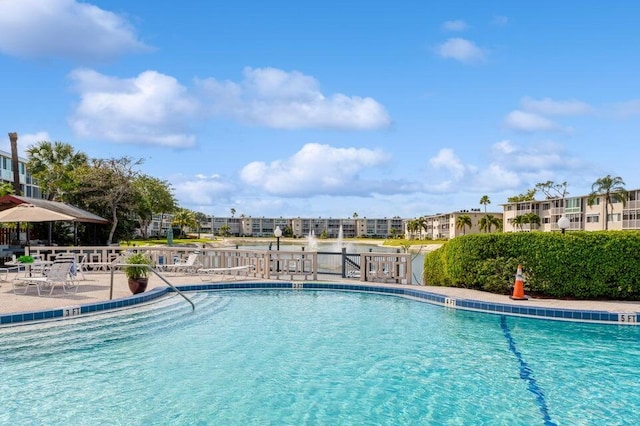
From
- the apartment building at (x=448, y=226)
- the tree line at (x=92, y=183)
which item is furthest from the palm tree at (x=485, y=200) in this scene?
the tree line at (x=92, y=183)

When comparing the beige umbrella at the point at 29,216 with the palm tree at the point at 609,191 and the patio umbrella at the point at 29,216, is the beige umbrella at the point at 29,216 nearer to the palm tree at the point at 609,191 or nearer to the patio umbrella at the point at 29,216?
the patio umbrella at the point at 29,216

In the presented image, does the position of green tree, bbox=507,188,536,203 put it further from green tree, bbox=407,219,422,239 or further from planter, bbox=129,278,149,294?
planter, bbox=129,278,149,294

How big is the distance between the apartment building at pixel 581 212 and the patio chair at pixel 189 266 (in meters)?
38.8

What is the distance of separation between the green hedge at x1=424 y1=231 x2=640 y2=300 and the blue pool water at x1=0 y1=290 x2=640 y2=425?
2.42 metres

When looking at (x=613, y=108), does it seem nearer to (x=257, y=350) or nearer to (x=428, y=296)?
(x=428, y=296)

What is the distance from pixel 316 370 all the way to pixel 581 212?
68.2m

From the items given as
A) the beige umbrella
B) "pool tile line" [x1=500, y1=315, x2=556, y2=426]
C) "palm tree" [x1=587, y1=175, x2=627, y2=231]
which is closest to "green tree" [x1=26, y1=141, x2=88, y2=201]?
the beige umbrella

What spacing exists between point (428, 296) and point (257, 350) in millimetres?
6249

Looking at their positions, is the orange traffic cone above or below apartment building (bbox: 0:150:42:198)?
below

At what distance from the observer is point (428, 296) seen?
12617mm

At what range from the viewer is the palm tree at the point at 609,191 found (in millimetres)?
57219

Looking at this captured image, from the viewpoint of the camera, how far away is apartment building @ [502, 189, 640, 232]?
56875 millimetres

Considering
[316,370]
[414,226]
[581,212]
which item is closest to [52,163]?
[316,370]

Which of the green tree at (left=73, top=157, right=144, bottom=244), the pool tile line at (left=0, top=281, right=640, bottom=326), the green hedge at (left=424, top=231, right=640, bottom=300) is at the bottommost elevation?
the pool tile line at (left=0, top=281, right=640, bottom=326)
